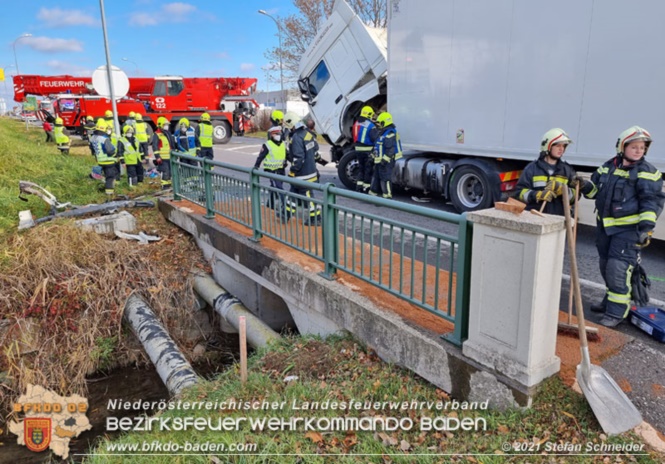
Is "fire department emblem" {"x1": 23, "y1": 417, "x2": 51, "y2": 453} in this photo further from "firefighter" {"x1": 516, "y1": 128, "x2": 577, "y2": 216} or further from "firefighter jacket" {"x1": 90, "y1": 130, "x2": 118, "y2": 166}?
"firefighter jacket" {"x1": 90, "y1": 130, "x2": 118, "y2": 166}

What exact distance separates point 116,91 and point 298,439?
31.7 feet

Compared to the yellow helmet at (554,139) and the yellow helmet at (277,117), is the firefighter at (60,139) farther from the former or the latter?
the yellow helmet at (554,139)

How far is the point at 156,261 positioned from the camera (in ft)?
23.3

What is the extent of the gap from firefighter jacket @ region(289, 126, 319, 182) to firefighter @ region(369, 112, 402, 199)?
2.17 metres

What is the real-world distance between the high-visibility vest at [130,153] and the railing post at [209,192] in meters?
4.90

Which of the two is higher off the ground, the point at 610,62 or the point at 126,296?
the point at 610,62

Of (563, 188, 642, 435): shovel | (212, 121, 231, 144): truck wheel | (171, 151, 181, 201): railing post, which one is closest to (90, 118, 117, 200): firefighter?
(171, 151, 181, 201): railing post

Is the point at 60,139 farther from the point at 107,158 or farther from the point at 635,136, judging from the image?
the point at 635,136

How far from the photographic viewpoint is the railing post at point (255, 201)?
5.68 m

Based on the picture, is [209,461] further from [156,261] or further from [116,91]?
[116,91]

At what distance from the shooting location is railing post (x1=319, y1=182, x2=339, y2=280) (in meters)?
4.38

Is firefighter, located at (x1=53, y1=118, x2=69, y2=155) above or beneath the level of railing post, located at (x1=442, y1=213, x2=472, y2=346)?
above

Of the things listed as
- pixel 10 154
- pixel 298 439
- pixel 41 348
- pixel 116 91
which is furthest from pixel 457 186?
pixel 10 154

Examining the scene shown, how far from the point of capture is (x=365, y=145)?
31.5 ft
